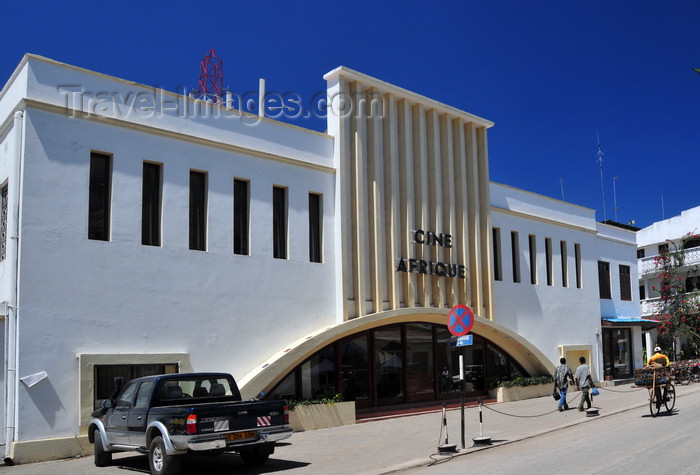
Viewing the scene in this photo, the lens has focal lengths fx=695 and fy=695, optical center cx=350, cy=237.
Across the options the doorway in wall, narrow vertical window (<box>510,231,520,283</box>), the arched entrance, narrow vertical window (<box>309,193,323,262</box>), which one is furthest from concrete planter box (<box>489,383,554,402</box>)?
narrow vertical window (<box>309,193,323,262</box>)

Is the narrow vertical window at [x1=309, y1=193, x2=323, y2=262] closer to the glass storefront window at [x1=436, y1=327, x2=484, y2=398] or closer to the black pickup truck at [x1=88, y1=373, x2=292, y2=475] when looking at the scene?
the glass storefront window at [x1=436, y1=327, x2=484, y2=398]

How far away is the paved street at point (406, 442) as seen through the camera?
12.7 m

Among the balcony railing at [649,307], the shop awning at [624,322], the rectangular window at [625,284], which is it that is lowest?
the shop awning at [624,322]

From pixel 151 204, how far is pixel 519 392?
50.6 feet

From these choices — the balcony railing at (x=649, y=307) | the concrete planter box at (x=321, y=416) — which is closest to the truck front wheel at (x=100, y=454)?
the concrete planter box at (x=321, y=416)

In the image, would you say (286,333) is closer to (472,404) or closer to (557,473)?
(472,404)

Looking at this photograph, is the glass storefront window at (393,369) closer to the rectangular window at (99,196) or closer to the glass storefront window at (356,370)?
the glass storefront window at (356,370)

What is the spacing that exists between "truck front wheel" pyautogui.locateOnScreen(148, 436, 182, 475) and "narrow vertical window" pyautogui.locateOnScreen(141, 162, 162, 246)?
6.40m

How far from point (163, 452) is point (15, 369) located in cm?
492

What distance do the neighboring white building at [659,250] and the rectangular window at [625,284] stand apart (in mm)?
8044

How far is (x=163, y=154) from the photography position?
17.1m

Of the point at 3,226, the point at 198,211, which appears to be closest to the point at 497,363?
the point at 198,211

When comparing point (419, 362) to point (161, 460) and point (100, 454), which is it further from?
point (161, 460)

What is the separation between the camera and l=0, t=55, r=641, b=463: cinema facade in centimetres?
1482
